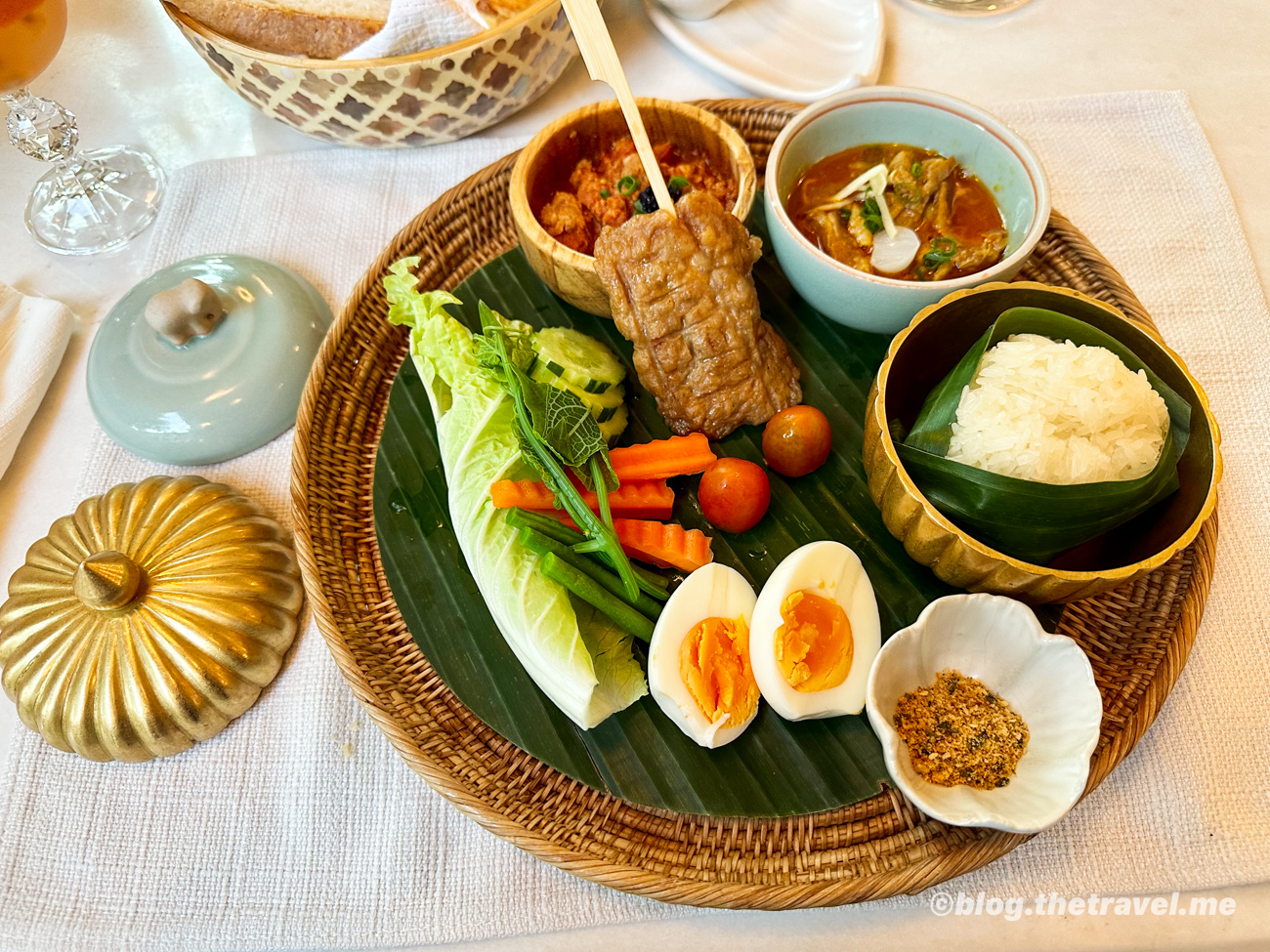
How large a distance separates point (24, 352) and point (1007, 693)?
9.31 ft

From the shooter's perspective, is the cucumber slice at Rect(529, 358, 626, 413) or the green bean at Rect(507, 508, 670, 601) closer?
the green bean at Rect(507, 508, 670, 601)

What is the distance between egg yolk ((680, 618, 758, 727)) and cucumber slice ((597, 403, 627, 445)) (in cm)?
55

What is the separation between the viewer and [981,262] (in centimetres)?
194

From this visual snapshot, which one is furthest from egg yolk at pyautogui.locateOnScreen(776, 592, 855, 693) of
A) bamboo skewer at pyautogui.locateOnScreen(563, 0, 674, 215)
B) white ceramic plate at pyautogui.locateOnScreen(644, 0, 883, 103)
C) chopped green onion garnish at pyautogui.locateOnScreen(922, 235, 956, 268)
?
white ceramic plate at pyautogui.locateOnScreen(644, 0, 883, 103)

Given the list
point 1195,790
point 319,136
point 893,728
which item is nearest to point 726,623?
point 893,728

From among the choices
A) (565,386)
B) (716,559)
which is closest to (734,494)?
(716,559)

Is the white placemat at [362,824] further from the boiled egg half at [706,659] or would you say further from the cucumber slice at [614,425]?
the cucumber slice at [614,425]

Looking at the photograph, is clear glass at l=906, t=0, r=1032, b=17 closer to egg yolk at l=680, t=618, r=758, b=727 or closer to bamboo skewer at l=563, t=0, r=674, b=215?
bamboo skewer at l=563, t=0, r=674, b=215

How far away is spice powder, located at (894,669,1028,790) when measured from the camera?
1.52 meters

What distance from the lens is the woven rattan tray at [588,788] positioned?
5.01 ft

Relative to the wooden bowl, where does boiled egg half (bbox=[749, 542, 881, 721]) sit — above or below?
below

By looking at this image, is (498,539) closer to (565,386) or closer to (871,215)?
(565,386)

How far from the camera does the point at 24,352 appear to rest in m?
2.34

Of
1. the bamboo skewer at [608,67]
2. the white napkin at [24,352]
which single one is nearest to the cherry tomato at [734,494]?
the bamboo skewer at [608,67]
